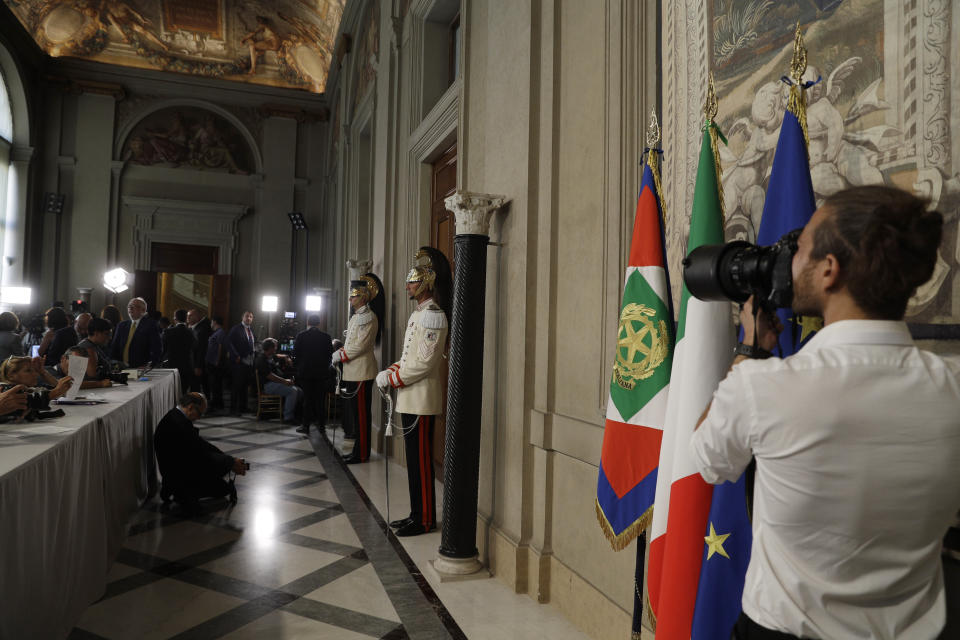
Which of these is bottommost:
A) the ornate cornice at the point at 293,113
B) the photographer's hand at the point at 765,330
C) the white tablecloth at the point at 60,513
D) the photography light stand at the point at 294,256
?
the white tablecloth at the point at 60,513

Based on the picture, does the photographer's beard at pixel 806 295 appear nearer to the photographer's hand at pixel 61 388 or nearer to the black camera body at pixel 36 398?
the black camera body at pixel 36 398

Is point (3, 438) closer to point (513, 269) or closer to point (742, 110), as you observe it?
point (513, 269)

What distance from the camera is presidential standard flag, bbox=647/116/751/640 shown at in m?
1.74

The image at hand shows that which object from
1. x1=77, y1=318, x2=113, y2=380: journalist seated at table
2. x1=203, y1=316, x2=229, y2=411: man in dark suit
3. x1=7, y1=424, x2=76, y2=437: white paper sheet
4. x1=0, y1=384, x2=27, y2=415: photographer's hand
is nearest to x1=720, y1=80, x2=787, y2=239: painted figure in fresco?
x1=7, y1=424, x2=76, y2=437: white paper sheet

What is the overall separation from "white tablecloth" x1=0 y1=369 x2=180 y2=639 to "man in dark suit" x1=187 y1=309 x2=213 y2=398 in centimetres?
645

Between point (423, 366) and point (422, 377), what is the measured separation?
129 mm

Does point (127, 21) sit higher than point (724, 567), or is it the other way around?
point (127, 21)

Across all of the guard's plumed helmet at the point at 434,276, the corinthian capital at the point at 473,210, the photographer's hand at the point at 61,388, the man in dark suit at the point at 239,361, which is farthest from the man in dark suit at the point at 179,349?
the corinthian capital at the point at 473,210

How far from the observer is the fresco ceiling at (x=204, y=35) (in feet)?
47.2

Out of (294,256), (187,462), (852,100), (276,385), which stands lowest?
(187,462)

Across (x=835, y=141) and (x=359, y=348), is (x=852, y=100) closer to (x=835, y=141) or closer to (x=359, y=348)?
(x=835, y=141)

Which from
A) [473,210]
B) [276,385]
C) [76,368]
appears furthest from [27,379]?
[276,385]

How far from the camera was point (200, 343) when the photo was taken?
11141mm

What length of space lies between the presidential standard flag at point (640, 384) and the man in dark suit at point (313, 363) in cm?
677
